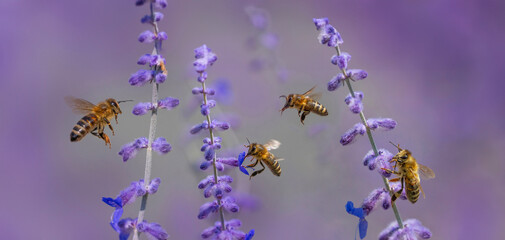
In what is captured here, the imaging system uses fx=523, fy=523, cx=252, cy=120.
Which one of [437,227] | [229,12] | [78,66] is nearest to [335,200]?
[437,227]

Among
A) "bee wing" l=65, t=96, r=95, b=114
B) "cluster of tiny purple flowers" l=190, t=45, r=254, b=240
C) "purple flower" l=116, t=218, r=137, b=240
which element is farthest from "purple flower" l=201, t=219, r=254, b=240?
"bee wing" l=65, t=96, r=95, b=114

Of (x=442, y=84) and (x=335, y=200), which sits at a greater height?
(x=442, y=84)

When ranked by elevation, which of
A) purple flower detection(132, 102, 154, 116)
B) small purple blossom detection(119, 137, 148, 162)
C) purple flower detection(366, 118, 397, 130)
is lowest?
purple flower detection(366, 118, 397, 130)

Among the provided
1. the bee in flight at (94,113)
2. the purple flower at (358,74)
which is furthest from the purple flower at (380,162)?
the bee in flight at (94,113)

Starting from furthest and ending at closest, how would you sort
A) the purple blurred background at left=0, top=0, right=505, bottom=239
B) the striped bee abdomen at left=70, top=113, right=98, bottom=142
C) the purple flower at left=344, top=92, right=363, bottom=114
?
the purple blurred background at left=0, top=0, right=505, bottom=239
the striped bee abdomen at left=70, top=113, right=98, bottom=142
the purple flower at left=344, top=92, right=363, bottom=114

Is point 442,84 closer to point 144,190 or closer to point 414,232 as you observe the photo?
point 414,232

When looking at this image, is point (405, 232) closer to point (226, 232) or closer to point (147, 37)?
point (226, 232)

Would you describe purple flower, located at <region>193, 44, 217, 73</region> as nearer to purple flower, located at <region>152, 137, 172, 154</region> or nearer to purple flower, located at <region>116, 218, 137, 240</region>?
purple flower, located at <region>152, 137, 172, 154</region>

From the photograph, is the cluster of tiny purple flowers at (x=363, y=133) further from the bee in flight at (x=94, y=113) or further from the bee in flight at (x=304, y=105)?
the bee in flight at (x=94, y=113)
